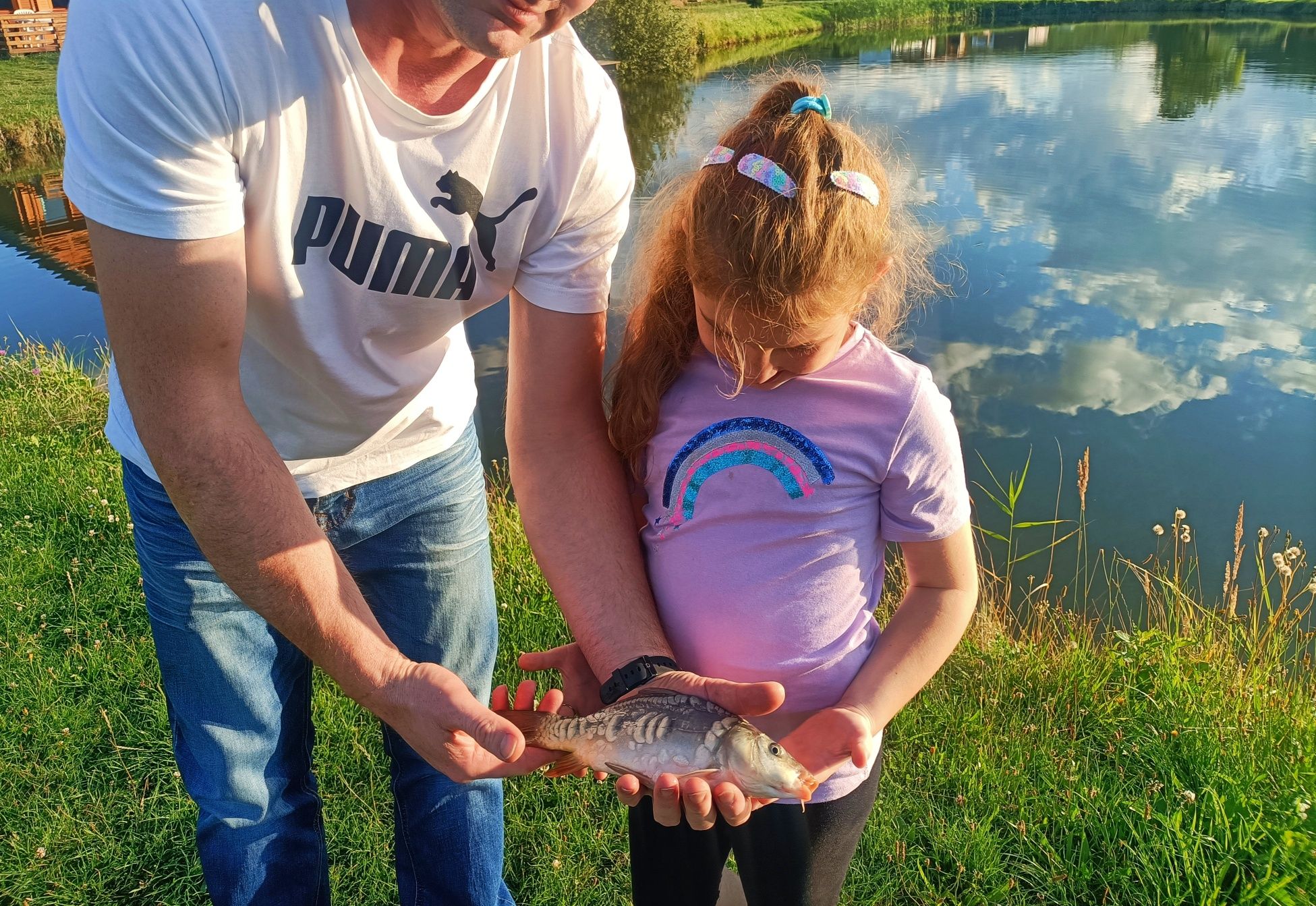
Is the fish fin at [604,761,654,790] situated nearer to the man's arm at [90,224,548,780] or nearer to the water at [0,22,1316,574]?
the man's arm at [90,224,548,780]

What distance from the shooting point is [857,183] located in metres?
1.56

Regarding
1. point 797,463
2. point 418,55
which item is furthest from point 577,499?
point 418,55

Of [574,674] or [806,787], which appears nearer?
[806,787]

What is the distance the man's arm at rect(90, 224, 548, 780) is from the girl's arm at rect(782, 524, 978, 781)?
567mm

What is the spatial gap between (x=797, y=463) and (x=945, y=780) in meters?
1.41

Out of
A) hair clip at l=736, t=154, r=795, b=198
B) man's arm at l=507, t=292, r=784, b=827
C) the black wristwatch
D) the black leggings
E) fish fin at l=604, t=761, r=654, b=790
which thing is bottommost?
the black leggings

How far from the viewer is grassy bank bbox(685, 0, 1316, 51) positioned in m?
26.6

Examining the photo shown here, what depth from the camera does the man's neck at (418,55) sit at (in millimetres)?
1410

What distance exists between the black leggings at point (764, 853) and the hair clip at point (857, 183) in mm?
1047

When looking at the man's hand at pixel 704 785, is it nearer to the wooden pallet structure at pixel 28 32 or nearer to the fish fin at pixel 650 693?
the fish fin at pixel 650 693

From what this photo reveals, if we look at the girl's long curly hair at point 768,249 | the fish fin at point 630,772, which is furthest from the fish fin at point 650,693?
the girl's long curly hair at point 768,249

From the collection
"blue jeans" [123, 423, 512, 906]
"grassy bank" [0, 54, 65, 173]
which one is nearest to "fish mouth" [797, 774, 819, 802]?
"blue jeans" [123, 423, 512, 906]

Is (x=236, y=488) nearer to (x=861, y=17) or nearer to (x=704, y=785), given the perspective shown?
(x=704, y=785)

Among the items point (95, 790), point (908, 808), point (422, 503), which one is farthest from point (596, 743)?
point (95, 790)
